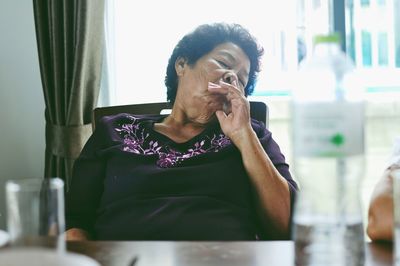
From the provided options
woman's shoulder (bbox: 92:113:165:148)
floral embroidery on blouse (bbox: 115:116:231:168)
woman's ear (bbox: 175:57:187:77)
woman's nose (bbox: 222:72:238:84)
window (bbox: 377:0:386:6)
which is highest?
window (bbox: 377:0:386:6)

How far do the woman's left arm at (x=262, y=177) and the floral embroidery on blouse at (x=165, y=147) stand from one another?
0.17ft

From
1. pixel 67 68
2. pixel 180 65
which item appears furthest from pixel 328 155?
pixel 67 68

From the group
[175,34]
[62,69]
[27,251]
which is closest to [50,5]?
[62,69]

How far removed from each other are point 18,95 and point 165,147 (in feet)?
3.67

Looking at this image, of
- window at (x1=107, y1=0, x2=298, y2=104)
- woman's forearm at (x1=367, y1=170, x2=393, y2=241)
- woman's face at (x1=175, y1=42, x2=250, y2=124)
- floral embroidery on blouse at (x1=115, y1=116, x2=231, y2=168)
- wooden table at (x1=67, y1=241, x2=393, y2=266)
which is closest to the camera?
wooden table at (x1=67, y1=241, x2=393, y2=266)

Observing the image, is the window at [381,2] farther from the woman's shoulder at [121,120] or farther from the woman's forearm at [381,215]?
the woman's forearm at [381,215]

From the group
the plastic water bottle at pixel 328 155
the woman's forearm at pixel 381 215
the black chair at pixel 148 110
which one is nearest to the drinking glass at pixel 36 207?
the plastic water bottle at pixel 328 155

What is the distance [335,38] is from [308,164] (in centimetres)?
22

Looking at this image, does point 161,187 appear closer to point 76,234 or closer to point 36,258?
point 76,234

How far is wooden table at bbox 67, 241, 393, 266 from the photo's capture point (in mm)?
1112

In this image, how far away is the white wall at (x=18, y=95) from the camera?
275 cm

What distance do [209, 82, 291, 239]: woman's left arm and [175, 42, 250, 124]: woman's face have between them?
4.3 inches

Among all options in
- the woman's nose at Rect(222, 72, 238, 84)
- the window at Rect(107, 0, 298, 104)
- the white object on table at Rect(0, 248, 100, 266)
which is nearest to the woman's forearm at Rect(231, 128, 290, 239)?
the woman's nose at Rect(222, 72, 238, 84)

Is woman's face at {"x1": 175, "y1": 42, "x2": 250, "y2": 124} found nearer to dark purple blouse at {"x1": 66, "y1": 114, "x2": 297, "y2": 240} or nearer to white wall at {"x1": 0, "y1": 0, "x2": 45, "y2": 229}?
dark purple blouse at {"x1": 66, "y1": 114, "x2": 297, "y2": 240}
